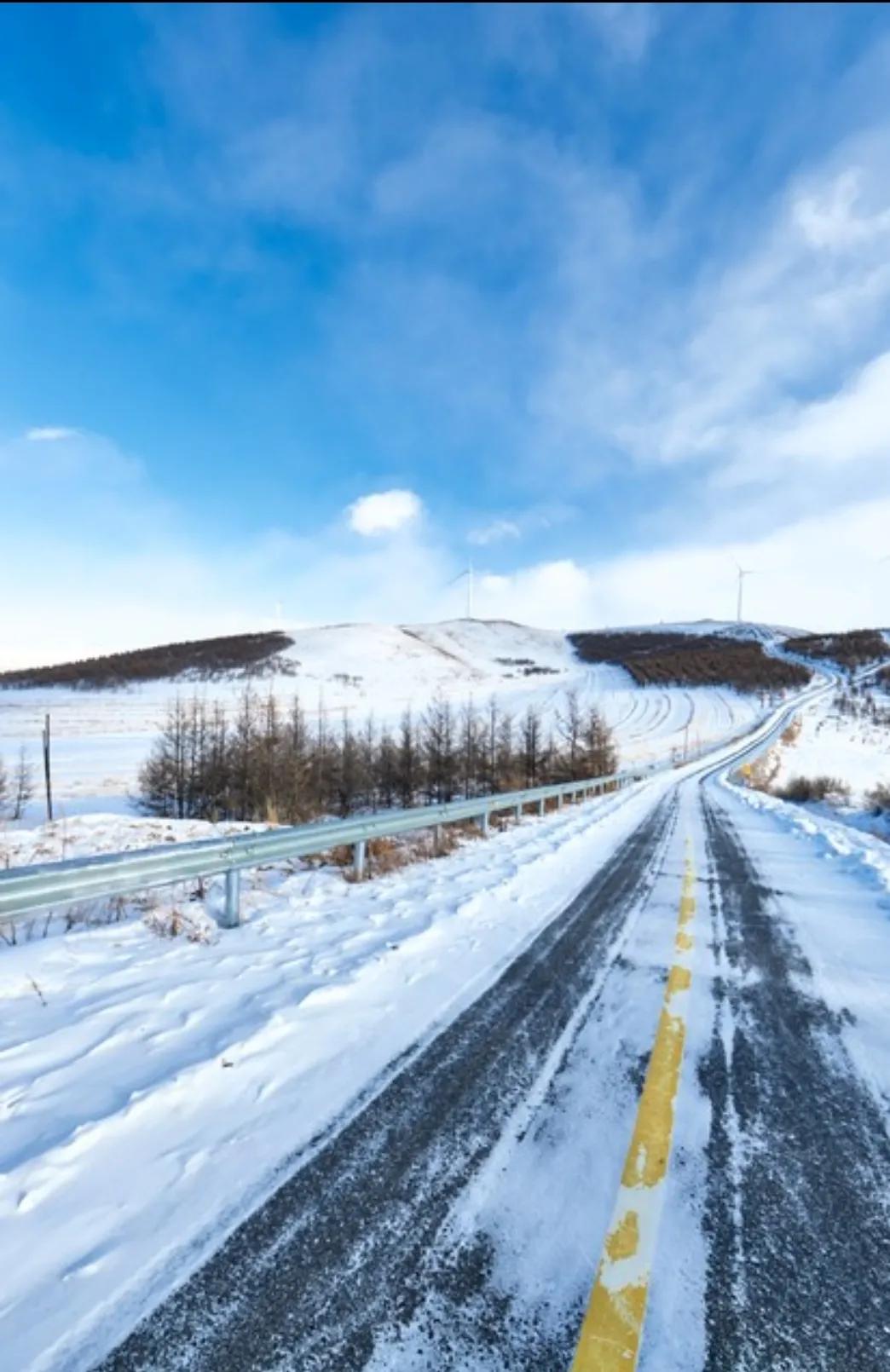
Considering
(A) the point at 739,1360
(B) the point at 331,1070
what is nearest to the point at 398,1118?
(B) the point at 331,1070

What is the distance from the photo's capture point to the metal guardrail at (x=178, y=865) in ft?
13.6

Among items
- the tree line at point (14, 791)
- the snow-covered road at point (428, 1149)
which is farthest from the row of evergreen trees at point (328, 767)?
the snow-covered road at point (428, 1149)

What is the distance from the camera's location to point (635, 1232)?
2.13 metres

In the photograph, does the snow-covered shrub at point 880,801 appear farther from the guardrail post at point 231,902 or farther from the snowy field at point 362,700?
the snowy field at point 362,700

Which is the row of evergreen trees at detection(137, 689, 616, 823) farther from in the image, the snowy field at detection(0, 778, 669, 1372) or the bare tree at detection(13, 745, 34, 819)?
the snowy field at detection(0, 778, 669, 1372)

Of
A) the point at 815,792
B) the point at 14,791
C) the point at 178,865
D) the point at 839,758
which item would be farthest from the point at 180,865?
the point at 839,758

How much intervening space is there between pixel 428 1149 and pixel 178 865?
3425 mm

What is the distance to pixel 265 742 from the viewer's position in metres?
38.7

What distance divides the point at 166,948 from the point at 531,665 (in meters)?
156

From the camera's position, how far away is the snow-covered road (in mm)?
1789

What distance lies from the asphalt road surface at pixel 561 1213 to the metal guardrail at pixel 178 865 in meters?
2.79

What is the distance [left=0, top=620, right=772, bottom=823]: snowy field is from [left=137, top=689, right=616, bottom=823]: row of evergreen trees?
11.0 ft

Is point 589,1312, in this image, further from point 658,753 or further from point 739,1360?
point 658,753

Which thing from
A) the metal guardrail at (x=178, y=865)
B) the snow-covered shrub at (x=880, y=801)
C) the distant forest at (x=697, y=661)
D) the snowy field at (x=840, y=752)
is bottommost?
the snowy field at (x=840, y=752)
